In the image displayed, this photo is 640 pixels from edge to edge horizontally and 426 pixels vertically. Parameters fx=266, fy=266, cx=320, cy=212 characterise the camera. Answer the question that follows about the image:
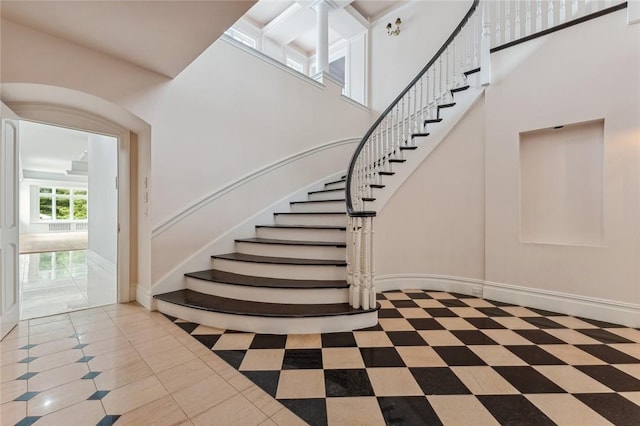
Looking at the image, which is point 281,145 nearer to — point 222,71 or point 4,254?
point 222,71

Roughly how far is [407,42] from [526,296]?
5.14 meters

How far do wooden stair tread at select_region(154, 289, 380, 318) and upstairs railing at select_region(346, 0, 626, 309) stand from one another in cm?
19

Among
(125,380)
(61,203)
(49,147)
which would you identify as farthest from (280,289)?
(61,203)

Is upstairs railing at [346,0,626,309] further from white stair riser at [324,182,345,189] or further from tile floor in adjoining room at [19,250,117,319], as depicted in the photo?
tile floor in adjoining room at [19,250,117,319]

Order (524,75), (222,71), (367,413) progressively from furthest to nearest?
1. (222,71)
2. (524,75)
3. (367,413)

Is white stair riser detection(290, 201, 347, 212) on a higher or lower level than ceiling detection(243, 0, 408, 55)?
lower

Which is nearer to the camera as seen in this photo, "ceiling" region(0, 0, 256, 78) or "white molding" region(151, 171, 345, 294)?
"ceiling" region(0, 0, 256, 78)

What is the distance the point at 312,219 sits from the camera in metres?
3.73

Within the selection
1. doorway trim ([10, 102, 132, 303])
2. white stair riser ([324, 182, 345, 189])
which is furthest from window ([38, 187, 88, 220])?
white stair riser ([324, 182, 345, 189])

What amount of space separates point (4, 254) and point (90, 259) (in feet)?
14.5

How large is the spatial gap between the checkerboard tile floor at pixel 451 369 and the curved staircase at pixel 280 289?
0.11 m

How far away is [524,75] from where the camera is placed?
3.01m

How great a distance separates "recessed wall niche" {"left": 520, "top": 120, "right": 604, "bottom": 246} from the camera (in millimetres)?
2686

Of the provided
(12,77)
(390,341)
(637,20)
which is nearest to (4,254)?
(12,77)
